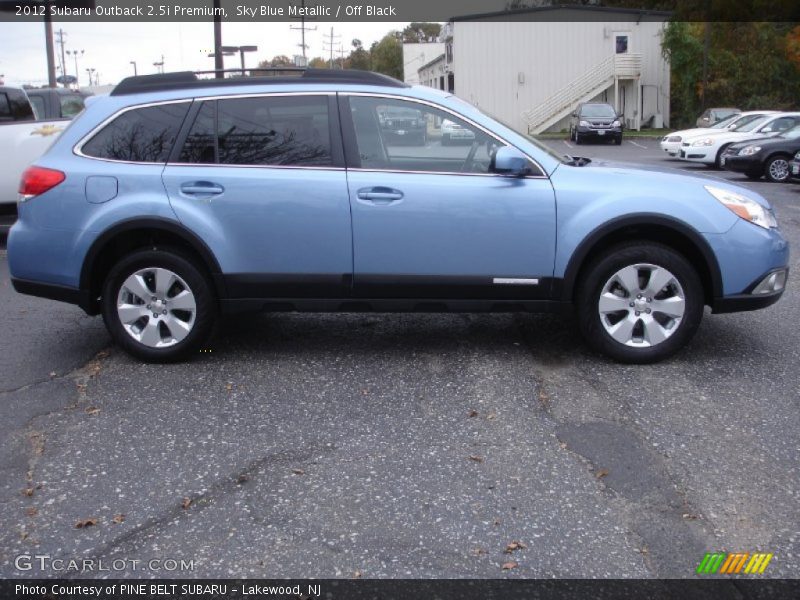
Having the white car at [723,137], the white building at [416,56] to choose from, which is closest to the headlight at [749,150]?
the white car at [723,137]

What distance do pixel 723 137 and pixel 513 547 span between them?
813 inches

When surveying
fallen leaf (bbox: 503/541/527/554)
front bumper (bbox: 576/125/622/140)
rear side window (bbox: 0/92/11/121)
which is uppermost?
rear side window (bbox: 0/92/11/121)

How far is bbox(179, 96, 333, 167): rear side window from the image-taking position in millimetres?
5691

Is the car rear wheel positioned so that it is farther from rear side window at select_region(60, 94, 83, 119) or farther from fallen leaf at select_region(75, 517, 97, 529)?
fallen leaf at select_region(75, 517, 97, 529)

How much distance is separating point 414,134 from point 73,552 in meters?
3.31

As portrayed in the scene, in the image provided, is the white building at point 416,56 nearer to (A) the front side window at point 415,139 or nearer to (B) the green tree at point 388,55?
(B) the green tree at point 388,55

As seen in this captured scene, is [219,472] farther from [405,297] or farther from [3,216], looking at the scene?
[3,216]

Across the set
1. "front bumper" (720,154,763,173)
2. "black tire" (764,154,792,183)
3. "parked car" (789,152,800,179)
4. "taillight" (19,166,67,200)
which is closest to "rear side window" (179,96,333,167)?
"taillight" (19,166,67,200)

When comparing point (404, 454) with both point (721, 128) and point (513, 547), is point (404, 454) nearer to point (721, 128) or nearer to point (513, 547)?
Answer: point (513, 547)

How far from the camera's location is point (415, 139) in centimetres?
570

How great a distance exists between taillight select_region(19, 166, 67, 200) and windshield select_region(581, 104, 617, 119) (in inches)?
1223

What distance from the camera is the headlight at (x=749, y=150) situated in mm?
18609

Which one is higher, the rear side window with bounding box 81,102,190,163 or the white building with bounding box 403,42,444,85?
the white building with bounding box 403,42,444,85

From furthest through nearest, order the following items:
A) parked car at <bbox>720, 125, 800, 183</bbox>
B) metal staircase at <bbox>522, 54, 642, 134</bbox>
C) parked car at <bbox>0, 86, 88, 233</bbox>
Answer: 1. metal staircase at <bbox>522, 54, 642, 134</bbox>
2. parked car at <bbox>720, 125, 800, 183</bbox>
3. parked car at <bbox>0, 86, 88, 233</bbox>
